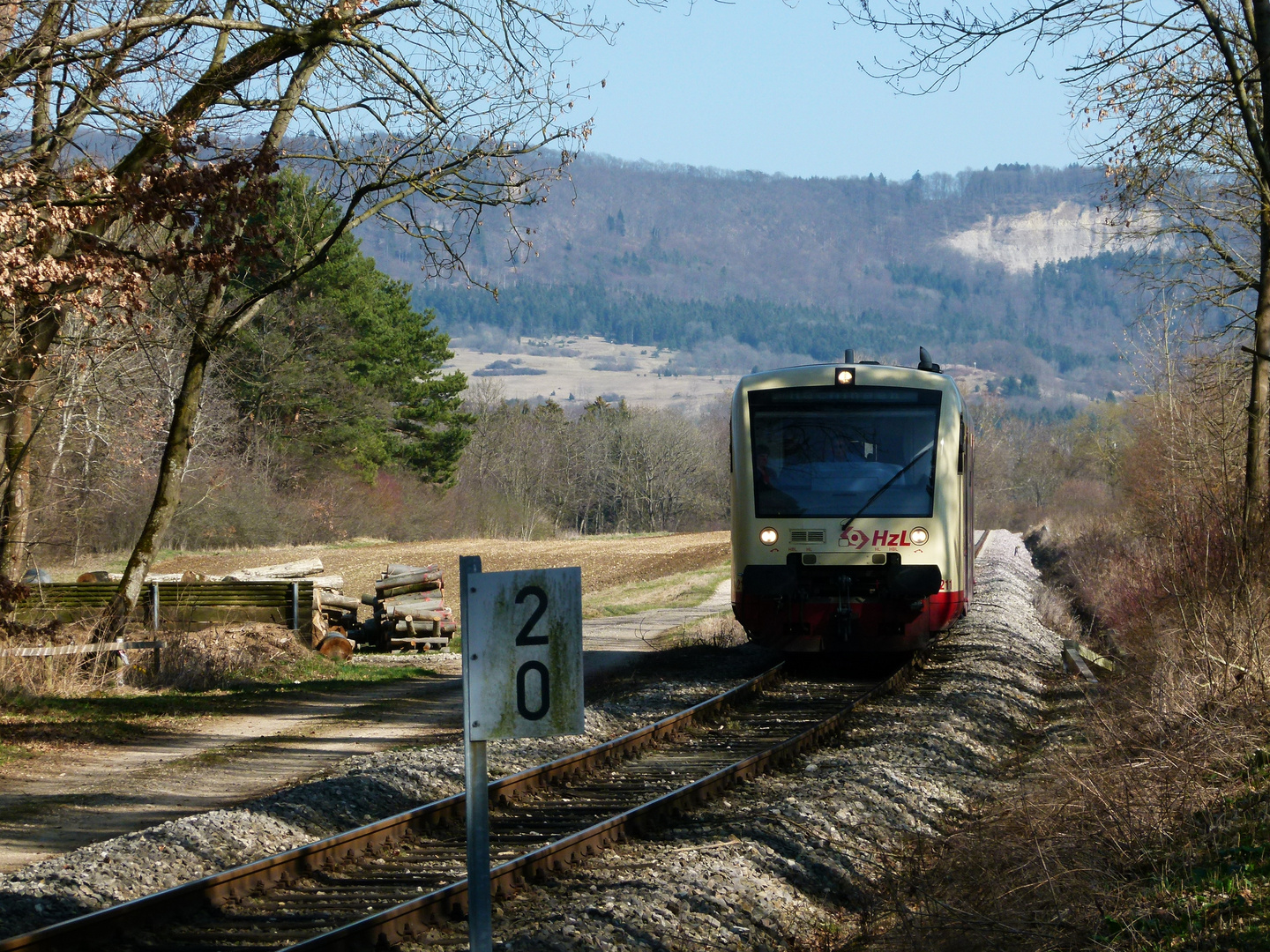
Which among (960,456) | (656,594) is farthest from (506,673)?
Answer: (656,594)

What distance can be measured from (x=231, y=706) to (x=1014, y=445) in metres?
147

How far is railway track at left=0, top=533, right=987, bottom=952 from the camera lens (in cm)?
577

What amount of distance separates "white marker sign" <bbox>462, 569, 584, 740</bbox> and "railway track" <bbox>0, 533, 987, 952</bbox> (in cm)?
182

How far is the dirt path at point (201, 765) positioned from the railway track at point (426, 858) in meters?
1.76

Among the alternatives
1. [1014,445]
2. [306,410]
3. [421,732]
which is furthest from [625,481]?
[421,732]

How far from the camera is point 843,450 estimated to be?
13.8 m

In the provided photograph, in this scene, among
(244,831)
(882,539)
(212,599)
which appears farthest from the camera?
(212,599)

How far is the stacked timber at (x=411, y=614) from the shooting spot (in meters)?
23.0

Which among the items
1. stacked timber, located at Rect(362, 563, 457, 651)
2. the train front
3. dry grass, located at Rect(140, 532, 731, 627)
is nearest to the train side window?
the train front

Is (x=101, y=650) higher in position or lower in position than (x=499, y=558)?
higher

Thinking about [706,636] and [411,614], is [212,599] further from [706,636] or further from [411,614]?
[706,636]

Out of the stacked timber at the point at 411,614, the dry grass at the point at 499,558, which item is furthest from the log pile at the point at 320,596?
the dry grass at the point at 499,558

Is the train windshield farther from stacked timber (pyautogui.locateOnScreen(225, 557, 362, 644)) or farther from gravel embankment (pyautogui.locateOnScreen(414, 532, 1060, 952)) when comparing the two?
stacked timber (pyautogui.locateOnScreen(225, 557, 362, 644))

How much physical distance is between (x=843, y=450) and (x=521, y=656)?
9.92 meters
